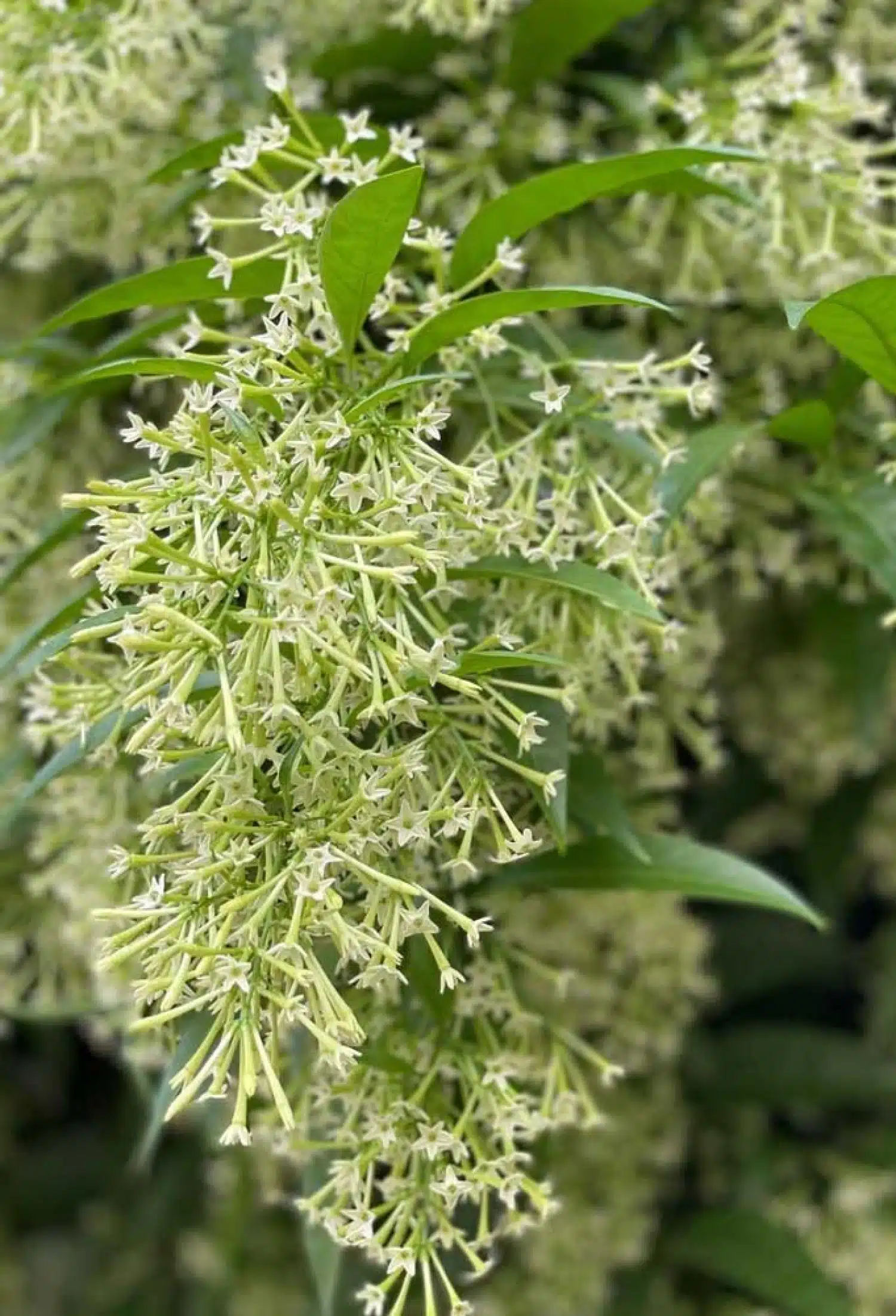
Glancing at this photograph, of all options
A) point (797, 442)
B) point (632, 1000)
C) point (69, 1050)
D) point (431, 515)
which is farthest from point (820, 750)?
point (69, 1050)

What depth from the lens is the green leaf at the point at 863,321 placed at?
1.78 feet

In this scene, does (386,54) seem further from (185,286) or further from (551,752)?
(551,752)

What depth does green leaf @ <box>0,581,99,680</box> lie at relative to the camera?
59 cm

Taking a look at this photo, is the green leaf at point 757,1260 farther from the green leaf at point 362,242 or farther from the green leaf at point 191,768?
the green leaf at point 362,242

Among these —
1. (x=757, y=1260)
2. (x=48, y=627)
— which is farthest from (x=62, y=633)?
(x=757, y=1260)

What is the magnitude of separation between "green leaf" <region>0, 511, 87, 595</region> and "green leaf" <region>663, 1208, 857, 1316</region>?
0.65 meters

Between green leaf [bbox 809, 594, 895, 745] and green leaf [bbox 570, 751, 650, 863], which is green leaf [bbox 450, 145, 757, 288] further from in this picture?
green leaf [bbox 809, 594, 895, 745]

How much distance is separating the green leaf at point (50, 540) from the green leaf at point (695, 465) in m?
0.27

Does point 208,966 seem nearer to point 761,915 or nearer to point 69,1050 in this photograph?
point 761,915

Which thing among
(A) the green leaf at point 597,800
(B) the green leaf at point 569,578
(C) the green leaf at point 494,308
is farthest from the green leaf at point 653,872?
(C) the green leaf at point 494,308

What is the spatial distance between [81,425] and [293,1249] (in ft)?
2.13

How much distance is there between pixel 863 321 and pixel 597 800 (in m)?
0.24

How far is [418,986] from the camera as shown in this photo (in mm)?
610

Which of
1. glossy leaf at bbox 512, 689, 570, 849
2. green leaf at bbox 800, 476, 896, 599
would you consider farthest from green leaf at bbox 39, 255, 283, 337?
green leaf at bbox 800, 476, 896, 599
